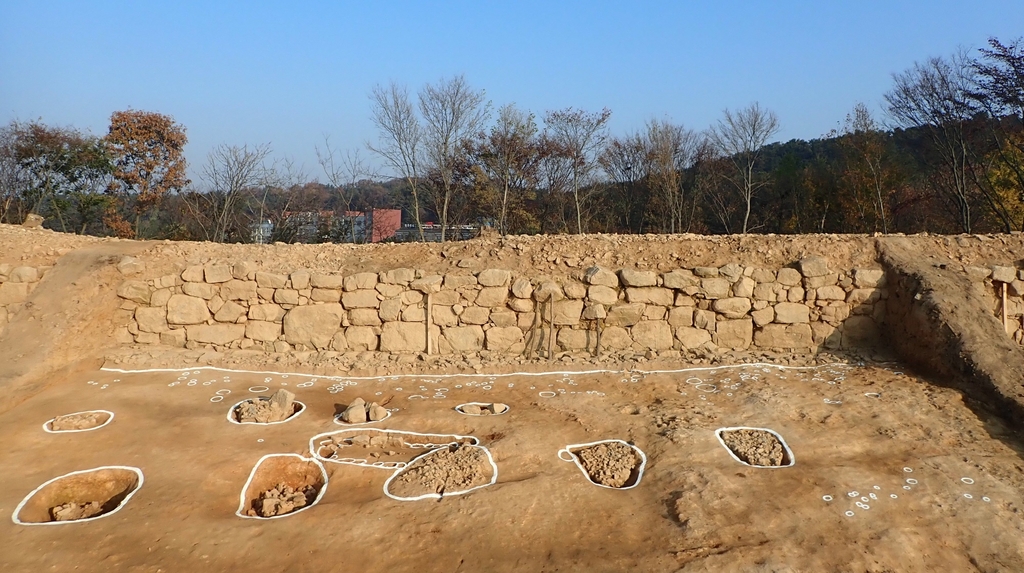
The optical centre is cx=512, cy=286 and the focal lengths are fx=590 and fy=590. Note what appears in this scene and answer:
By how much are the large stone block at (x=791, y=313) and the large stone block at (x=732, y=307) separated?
0.38m

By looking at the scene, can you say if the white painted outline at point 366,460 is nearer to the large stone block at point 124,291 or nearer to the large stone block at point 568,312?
the large stone block at point 568,312

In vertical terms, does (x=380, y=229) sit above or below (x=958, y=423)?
above

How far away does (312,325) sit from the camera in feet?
25.4

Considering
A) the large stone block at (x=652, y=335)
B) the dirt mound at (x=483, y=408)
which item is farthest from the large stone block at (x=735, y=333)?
the dirt mound at (x=483, y=408)

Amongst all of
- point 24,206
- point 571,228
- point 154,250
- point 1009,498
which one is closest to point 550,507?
point 1009,498

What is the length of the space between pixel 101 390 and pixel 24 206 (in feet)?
46.7

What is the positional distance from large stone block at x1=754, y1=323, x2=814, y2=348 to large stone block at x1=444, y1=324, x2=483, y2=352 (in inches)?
144

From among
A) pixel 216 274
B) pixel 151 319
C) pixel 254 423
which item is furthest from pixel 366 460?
pixel 151 319

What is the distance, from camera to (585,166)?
20203 millimetres

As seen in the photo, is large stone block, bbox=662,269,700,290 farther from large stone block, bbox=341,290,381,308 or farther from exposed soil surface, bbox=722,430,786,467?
large stone block, bbox=341,290,381,308

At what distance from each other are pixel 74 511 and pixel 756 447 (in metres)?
5.33

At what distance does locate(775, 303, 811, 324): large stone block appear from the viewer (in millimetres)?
7730

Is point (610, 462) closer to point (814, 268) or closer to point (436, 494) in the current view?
point (436, 494)

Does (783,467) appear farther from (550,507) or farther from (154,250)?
(154,250)
